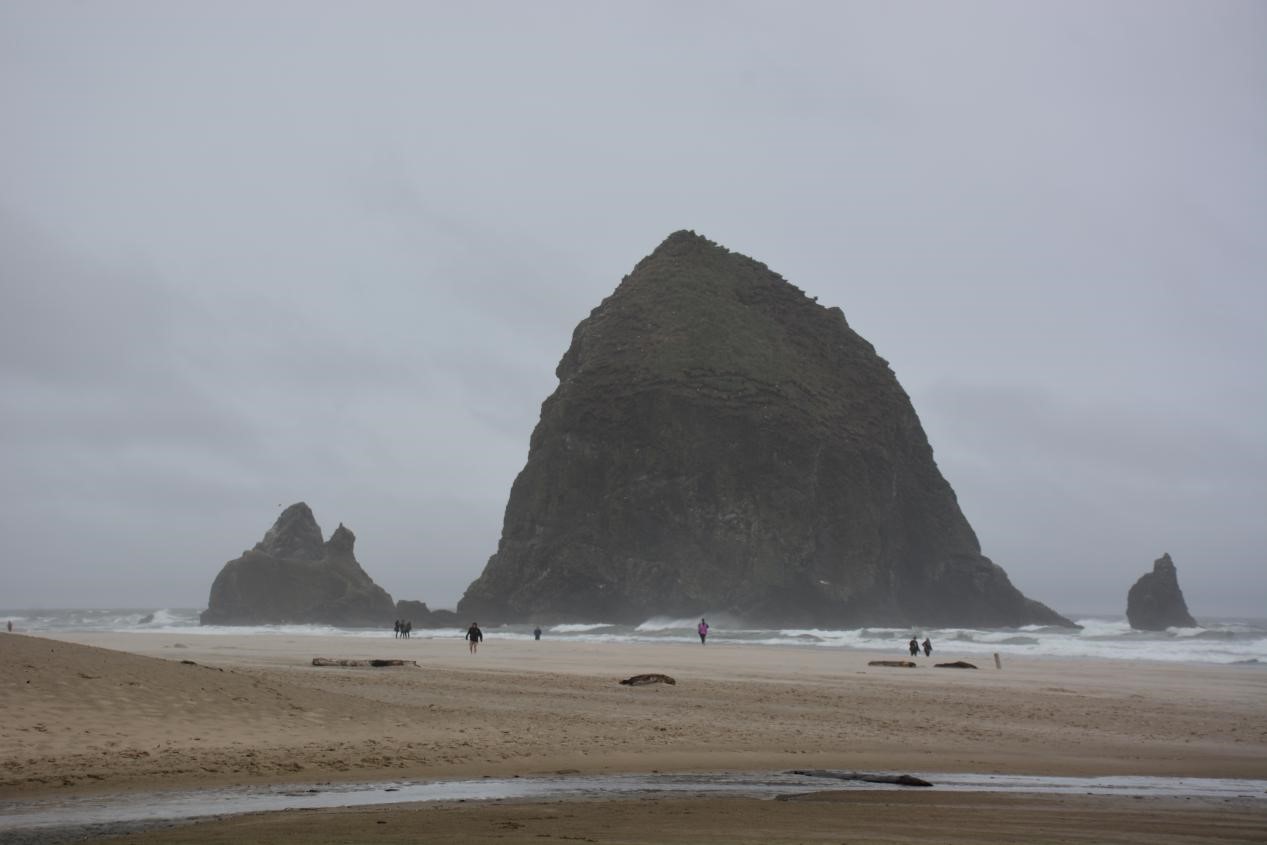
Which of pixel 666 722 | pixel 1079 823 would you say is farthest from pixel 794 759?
pixel 1079 823

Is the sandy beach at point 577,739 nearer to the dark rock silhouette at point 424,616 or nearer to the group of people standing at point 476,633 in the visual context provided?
the group of people standing at point 476,633

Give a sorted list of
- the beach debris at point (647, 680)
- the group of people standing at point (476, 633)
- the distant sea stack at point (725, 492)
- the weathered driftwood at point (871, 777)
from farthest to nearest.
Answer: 1. the distant sea stack at point (725, 492)
2. the group of people standing at point (476, 633)
3. the beach debris at point (647, 680)
4. the weathered driftwood at point (871, 777)

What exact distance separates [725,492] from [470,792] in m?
88.0

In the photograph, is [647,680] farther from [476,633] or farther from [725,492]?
[725,492]

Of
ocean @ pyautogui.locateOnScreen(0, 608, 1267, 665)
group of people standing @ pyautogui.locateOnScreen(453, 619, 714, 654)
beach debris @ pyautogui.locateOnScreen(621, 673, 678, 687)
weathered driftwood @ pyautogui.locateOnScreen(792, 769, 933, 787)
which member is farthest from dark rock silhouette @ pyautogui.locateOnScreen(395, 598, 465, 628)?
weathered driftwood @ pyautogui.locateOnScreen(792, 769, 933, 787)

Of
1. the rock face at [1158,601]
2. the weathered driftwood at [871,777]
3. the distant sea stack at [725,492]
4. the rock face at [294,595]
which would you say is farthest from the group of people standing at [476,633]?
the rock face at [1158,601]

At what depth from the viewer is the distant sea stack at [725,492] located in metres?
94.0

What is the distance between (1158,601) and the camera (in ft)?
351

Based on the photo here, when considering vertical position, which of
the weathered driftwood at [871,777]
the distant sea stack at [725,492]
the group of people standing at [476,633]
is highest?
the distant sea stack at [725,492]

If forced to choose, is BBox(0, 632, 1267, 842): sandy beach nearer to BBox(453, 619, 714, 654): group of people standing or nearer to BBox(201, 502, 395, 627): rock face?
BBox(453, 619, 714, 654): group of people standing

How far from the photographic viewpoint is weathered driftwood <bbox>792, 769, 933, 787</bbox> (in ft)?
34.6

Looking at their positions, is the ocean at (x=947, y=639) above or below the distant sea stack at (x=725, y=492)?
below

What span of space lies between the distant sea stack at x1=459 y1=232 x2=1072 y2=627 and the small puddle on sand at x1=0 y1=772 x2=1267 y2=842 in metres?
78.5

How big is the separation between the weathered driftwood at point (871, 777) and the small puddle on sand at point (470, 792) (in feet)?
0.57
